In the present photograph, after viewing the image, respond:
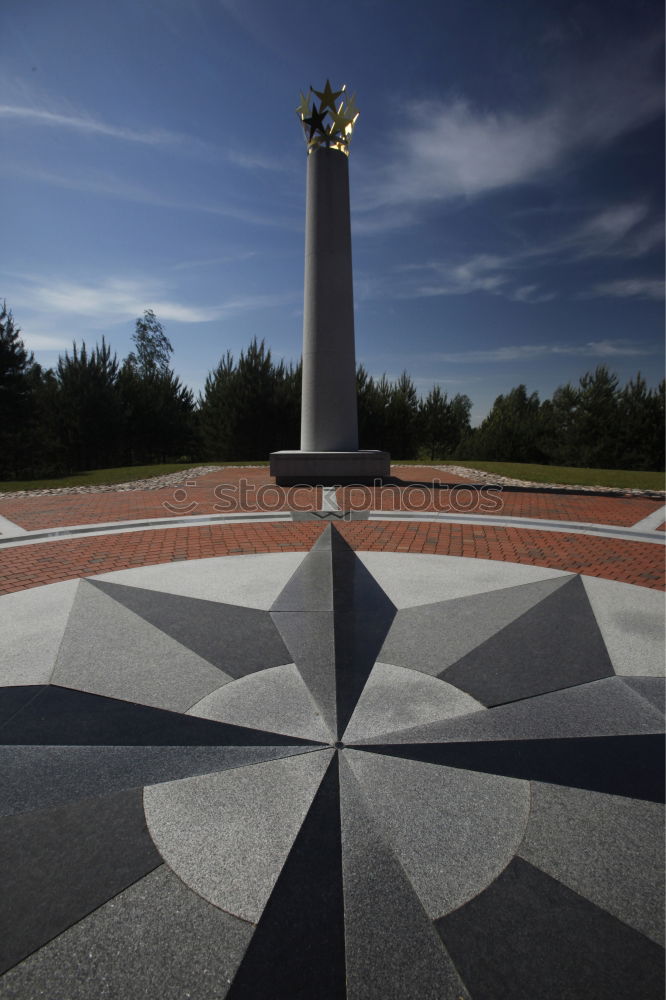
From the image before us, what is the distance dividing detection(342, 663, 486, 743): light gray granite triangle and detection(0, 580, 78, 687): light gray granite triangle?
7.53 feet

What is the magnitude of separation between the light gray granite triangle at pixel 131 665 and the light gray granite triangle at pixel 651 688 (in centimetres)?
290

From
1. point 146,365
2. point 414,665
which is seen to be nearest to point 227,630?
point 414,665

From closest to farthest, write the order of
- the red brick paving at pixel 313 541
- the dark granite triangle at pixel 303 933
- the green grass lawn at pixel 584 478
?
1. the dark granite triangle at pixel 303 933
2. the red brick paving at pixel 313 541
3. the green grass lawn at pixel 584 478

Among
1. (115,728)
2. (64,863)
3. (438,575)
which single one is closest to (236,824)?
(64,863)

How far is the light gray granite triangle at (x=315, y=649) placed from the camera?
328cm

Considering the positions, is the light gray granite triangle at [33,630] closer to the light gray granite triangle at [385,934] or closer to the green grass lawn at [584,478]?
the light gray granite triangle at [385,934]

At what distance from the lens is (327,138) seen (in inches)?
623

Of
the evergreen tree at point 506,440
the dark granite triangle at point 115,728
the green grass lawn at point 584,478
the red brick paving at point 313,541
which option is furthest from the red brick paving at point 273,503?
the evergreen tree at point 506,440

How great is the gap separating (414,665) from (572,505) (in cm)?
1028

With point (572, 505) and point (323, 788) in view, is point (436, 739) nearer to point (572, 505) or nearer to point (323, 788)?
point (323, 788)

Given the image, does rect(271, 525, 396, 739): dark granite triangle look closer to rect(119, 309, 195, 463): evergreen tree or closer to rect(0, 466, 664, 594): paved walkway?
rect(0, 466, 664, 594): paved walkway

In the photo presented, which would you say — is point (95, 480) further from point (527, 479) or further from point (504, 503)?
point (527, 479)

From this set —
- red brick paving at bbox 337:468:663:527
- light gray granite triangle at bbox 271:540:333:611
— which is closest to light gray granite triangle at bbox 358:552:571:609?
light gray granite triangle at bbox 271:540:333:611

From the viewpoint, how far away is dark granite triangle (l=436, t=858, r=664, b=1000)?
5.33 ft
